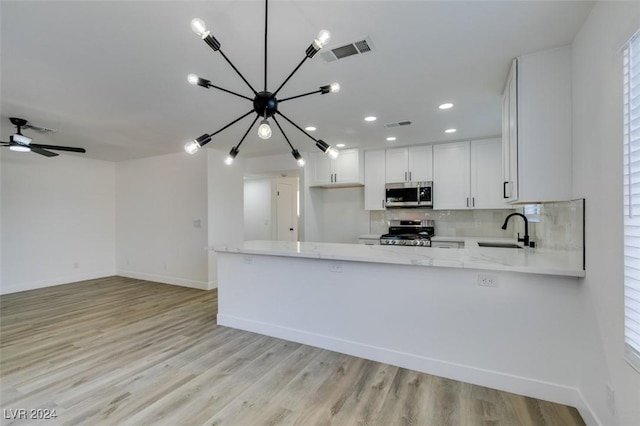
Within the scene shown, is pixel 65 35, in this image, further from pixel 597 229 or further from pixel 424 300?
pixel 597 229

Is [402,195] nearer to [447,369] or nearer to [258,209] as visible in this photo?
[447,369]

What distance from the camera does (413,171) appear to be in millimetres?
4773

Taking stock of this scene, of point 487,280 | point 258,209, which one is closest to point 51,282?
point 258,209

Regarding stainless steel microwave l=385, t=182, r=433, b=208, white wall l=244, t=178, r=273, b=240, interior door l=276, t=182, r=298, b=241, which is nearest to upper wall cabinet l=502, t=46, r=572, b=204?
stainless steel microwave l=385, t=182, r=433, b=208

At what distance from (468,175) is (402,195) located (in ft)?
3.29

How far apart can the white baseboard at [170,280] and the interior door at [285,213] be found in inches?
104

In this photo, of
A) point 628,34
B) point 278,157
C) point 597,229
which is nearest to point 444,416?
point 597,229

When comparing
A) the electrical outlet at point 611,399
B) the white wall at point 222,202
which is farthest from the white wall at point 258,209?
the electrical outlet at point 611,399

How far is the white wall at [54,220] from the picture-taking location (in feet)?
16.0

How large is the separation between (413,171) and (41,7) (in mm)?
4403

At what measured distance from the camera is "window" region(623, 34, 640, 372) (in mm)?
1234

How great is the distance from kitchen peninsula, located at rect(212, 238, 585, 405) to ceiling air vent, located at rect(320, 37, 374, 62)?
1535 millimetres

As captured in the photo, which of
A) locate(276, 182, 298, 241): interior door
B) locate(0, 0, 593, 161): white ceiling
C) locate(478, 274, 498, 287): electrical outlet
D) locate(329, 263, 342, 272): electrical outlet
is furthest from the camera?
locate(276, 182, 298, 241): interior door

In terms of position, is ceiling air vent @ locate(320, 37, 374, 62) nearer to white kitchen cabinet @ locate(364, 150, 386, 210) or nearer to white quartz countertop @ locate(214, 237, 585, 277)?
white quartz countertop @ locate(214, 237, 585, 277)
